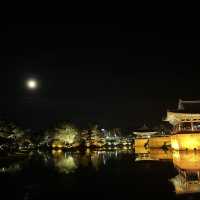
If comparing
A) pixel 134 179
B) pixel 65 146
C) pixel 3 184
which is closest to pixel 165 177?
pixel 134 179

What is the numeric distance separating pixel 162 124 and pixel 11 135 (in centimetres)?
5978

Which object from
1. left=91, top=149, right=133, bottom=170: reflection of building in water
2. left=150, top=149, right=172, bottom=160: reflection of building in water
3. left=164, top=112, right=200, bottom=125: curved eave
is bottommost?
left=150, top=149, right=172, bottom=160: reflection of building in water

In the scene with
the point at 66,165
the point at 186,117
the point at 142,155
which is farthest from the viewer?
the point at 186,117

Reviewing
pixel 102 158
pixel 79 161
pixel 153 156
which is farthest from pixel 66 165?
pixel 153 156

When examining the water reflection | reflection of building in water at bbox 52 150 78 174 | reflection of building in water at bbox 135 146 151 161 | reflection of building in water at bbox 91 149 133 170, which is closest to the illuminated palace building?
reflection of building in water at bbox 135 146 151 161

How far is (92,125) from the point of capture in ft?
226

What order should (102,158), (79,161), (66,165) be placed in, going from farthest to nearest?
(102,158) < (79,161) < (66,165)

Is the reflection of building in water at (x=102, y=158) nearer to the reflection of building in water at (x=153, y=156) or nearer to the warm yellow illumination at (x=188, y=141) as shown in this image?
the reflection of building in water at (x=153, y=156)

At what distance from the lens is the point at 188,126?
43.8 meters

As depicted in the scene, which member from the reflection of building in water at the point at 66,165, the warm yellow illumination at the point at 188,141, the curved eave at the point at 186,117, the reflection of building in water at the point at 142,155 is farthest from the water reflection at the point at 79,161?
the curved eave at the point at 186,117

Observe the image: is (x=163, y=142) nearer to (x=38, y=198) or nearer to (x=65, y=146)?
(x=65, y=146)

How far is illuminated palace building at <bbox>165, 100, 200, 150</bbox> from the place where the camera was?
40.2 meters

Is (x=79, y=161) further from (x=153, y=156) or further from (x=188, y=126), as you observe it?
(x=188, y=126)

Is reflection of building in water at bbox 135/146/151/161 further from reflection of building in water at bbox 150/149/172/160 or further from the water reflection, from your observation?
the water reflection
